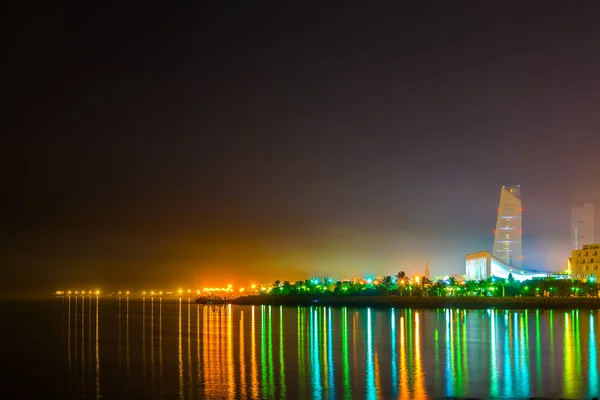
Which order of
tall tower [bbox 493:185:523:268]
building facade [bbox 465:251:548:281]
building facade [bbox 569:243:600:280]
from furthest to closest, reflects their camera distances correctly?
tall tower [bbox 493:185:523:268] < building facade [bbox 465:251:548:281] < building facade [bbox 569:243:600:280]

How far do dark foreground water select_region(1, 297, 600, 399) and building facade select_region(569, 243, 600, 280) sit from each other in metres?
78.7

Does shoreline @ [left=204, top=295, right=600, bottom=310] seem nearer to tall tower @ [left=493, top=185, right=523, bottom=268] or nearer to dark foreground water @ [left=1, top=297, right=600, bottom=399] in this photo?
dark foreground water @ [left=1, top=297, right=600, bottom=399]

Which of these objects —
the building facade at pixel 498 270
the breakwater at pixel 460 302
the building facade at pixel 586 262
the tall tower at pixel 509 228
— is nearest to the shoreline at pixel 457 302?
the breakwater at pixel 460 302

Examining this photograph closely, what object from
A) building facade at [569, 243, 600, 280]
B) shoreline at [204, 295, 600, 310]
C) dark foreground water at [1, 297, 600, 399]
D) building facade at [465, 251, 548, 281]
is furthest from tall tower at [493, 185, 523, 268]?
dark foreground water at [1, 297, 600, 399]

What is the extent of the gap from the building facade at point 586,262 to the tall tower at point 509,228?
3256 cm

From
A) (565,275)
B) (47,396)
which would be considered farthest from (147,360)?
(565,275)

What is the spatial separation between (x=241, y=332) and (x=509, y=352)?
78.7 ft

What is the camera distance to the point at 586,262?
135 metres

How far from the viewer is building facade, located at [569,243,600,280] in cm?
13175

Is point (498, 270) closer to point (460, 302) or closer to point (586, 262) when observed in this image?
point (586, 262)

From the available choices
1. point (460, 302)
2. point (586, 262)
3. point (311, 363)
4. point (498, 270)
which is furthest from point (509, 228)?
point (311, 363)

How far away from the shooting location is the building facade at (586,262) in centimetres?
13175

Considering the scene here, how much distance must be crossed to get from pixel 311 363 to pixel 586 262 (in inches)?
4455

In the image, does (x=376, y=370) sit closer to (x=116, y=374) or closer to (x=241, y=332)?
(x=116, y=374)
